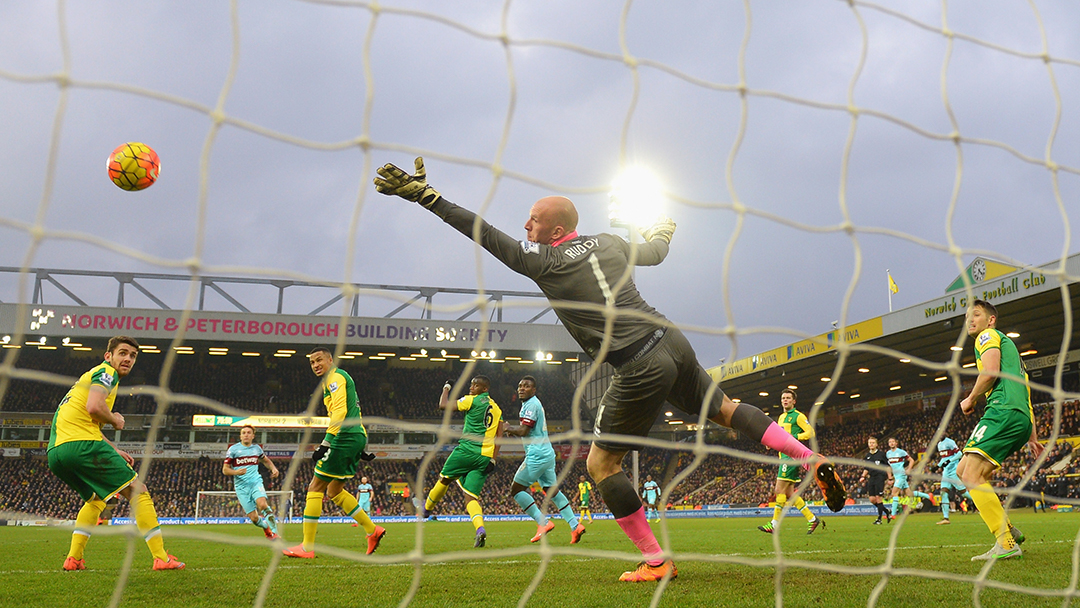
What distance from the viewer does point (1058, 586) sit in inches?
147

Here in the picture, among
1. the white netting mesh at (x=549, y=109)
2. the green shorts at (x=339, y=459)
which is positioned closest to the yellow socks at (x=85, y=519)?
the green shorts at (x=339, y=459)

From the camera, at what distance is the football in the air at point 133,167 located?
5758 millimetres

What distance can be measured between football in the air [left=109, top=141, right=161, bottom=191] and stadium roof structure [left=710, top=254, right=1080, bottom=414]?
10401 mm

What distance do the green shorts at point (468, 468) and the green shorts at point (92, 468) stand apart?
12.5 feet

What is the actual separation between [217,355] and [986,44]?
125 feet

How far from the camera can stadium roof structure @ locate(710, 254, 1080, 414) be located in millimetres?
19281

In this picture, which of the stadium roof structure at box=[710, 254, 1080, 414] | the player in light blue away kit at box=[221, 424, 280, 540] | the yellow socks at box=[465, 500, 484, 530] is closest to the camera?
the yellow socks at box=[465, 500, 484, 530]

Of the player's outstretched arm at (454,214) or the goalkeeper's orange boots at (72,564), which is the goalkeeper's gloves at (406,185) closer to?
the player's outstretched arm at (454,214)

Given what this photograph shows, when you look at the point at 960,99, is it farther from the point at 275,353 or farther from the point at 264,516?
the point at 275,353

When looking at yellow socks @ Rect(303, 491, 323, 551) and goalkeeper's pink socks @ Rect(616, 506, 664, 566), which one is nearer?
goalkeeper's pink socks @ Rect(616, 506, 664, 566)

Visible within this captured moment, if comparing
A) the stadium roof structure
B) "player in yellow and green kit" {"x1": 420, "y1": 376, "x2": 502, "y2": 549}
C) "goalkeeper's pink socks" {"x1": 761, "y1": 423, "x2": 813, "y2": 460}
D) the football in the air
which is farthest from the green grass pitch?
the stadium roof structure

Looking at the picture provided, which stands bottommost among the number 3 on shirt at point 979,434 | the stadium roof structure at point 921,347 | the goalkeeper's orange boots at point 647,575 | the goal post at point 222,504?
the goal post at point 222,504

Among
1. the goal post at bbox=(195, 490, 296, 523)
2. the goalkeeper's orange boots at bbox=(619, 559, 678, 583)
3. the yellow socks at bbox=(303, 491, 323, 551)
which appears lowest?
the goal post at bbox=(195, 490, 296, 523)

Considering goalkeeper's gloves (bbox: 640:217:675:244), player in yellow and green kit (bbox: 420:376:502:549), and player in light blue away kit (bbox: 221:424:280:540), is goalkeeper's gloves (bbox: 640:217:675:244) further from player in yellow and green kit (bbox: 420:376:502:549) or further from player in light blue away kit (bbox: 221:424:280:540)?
player in light blue away kit (bbox: 221:424:280:540)
